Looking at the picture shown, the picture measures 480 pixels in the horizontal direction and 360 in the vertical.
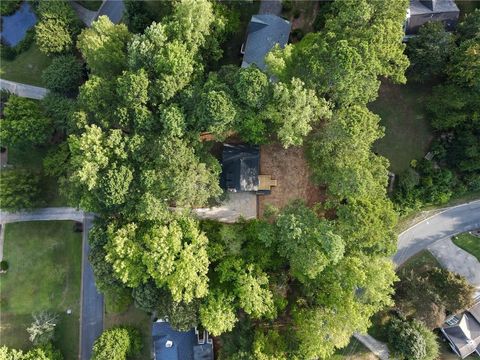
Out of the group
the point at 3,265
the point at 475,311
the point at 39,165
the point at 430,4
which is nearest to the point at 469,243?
the point at 475,311

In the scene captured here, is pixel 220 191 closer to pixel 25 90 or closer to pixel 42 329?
pixel 42 329

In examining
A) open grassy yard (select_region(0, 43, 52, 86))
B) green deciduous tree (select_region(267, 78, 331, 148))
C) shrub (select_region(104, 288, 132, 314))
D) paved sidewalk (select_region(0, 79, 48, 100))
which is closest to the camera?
green deciduous tree (select_region(267, 78, 331, 148))

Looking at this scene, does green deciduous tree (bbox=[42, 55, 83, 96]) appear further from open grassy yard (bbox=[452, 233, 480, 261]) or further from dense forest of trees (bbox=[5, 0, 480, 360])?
open grassy yard (bbox=[452, 233, 480, 261])

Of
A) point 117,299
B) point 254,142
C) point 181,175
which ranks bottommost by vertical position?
point 117,299

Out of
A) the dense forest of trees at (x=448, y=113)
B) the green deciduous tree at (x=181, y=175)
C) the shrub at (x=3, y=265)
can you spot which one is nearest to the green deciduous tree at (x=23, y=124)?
the shrub at (x=3, y=265)

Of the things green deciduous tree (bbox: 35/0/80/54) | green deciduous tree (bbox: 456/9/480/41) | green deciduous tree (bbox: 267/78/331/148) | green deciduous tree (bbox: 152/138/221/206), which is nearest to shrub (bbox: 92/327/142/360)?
green deciduous tree (bbox: 152/138/221/206)
